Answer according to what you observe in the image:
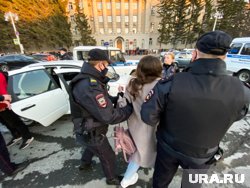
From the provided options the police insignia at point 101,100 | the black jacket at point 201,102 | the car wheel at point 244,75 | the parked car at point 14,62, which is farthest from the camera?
the parked car at point 14,62

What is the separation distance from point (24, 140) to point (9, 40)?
3078 cm

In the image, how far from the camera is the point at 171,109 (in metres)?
1.07

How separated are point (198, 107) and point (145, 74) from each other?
0.61m

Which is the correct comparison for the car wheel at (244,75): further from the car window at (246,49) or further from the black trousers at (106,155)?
the black trousers at (106,155)

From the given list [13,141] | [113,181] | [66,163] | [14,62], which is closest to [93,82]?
[113,181]

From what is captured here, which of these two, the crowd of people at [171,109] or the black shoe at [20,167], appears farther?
the black shoe at [20,167]

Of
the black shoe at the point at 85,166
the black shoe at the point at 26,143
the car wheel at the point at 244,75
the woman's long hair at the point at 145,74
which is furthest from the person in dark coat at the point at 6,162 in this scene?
the car wheel at the point at 244,75

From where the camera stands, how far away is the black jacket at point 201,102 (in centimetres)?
95

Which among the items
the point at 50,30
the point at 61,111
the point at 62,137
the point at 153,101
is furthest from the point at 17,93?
the point at 50,30

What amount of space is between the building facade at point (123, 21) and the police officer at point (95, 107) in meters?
34.3

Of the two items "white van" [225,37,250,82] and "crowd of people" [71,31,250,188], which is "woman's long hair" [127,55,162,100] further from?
"white van" [225,37,250,82]

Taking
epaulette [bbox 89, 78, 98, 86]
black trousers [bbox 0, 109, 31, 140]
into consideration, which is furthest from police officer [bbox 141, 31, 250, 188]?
black trousers [bbox 0, 109, 31, 140]

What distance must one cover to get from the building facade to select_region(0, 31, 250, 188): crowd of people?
34.4 metres

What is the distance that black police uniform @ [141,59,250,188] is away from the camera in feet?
3.12
